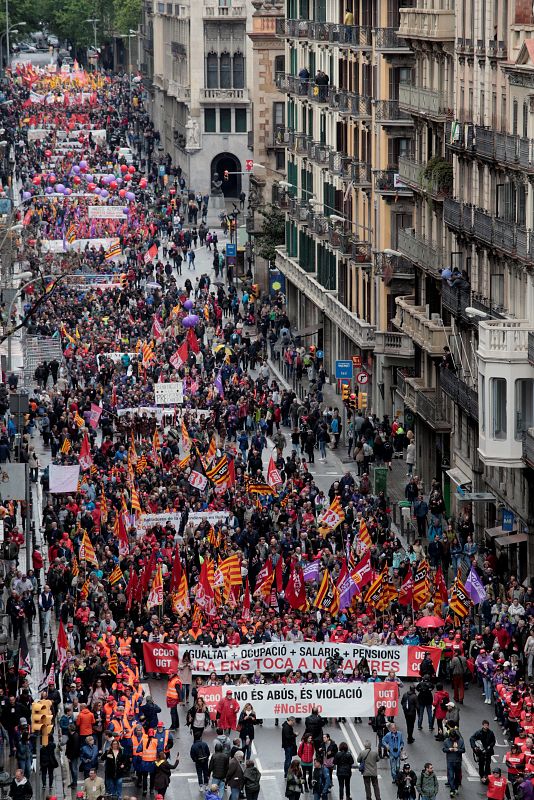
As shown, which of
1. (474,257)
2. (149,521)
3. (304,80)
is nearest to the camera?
(149,521)

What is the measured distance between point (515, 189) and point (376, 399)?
2355 centimetres

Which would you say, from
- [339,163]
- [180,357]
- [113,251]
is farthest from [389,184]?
[113,251]

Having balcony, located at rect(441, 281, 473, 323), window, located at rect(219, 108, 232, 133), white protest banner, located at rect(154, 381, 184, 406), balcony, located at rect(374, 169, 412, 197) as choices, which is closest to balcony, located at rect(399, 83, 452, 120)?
balcony, located at rect(374, 169, 412, 197)

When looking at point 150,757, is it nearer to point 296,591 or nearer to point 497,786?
point 497,786

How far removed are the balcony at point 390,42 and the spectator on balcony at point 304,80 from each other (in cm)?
1787

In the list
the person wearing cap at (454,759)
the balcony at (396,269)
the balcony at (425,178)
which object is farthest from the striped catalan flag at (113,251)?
the person wearing cap at (454,759)

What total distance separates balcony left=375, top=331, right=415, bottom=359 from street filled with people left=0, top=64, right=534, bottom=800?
2.51 m

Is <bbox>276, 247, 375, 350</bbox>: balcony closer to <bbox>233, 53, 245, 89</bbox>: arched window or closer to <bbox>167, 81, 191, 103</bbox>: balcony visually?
<bbox>233, 53, 245, 89</bbox>: arched window

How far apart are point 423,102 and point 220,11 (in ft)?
266

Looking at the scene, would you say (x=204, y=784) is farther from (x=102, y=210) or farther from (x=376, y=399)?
(x=102, y=210)

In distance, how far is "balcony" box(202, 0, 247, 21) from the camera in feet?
505

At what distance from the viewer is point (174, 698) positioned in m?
49.1

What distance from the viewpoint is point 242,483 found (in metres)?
70.2

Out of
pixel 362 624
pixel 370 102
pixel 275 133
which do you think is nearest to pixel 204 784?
pixel 362 624
